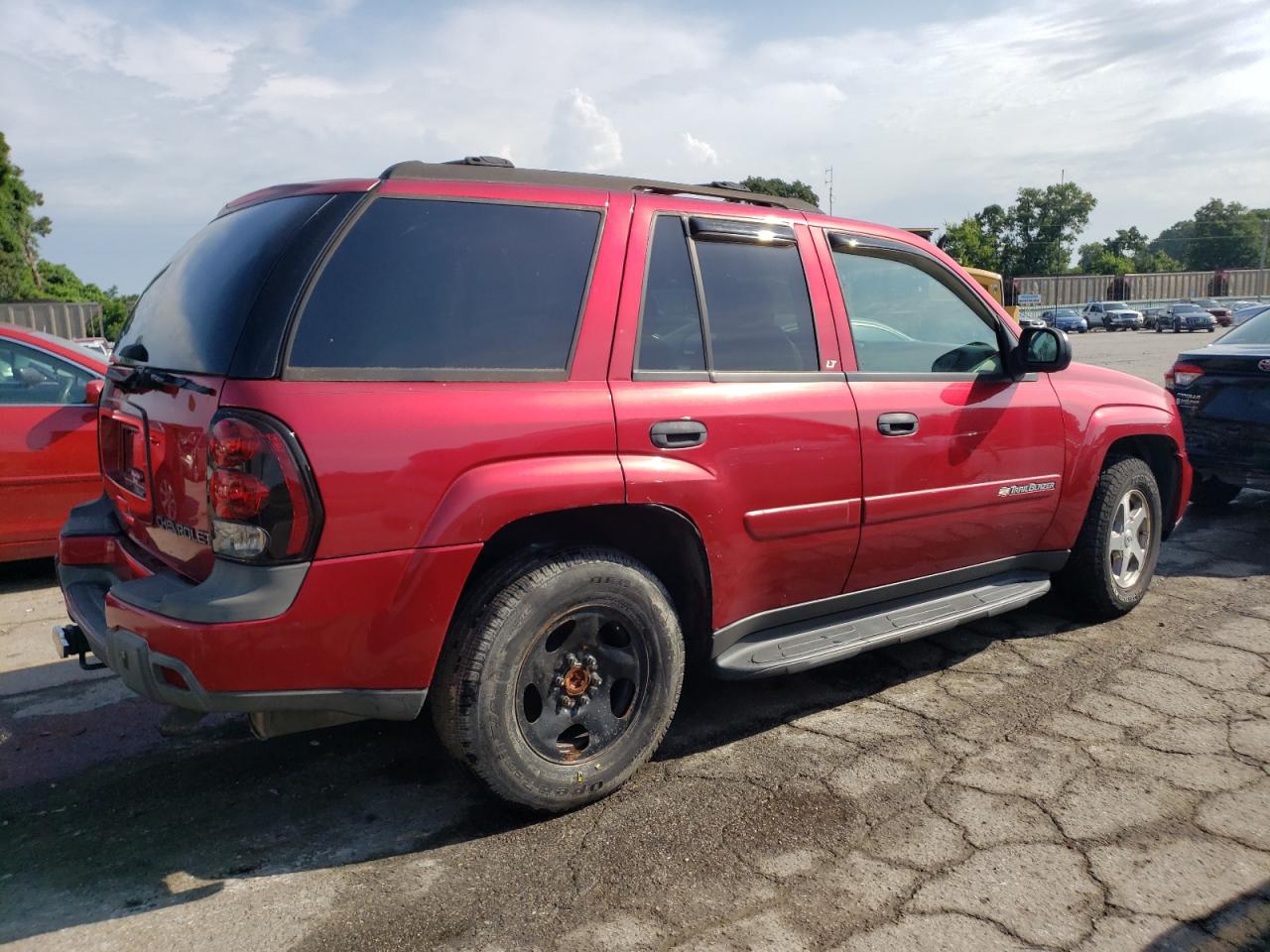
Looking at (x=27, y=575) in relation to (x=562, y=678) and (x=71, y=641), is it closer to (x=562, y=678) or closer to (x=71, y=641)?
(x=71, y=641)

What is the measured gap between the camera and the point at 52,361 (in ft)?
18.6

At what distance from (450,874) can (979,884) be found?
1.42 meters

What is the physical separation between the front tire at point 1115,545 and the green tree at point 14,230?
5225 cm

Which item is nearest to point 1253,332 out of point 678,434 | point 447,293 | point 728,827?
point 678,434

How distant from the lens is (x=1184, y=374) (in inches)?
272

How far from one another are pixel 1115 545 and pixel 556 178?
326 centimetres

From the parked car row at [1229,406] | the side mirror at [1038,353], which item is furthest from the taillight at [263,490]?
the parked car row at [1229,406]

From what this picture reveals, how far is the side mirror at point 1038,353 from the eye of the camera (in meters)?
4.20

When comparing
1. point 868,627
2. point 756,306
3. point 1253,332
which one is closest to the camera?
point 756,306

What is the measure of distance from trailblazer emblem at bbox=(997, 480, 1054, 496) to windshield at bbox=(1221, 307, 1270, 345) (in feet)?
11.8

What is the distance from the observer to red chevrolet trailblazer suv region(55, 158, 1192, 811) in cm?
254

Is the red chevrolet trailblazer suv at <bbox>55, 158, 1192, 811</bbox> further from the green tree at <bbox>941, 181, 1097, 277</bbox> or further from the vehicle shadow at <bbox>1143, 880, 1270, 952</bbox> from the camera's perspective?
the green tree at <bbox>941, 181, 1097, 277</bbox>

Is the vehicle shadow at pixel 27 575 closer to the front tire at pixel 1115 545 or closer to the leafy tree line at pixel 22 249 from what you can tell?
the front tire at pixel 1115 545

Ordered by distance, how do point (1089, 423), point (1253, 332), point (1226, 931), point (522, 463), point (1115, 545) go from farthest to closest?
point (1253, 332)
point (1115, 545)
point (1089, 423)
point (522, 463)
point (1226, 931)
